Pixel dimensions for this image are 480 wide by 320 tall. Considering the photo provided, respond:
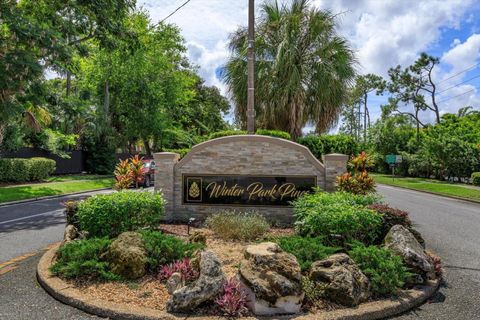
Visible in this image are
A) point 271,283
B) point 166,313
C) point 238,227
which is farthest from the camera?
point 238,227

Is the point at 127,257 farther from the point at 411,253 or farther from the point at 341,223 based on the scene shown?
the point at 411,253

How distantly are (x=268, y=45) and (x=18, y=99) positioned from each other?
9868mm

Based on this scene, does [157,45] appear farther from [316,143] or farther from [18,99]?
[316,143]

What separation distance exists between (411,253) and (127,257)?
3658 millimetres

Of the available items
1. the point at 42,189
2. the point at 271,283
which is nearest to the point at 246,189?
the point at 271,283

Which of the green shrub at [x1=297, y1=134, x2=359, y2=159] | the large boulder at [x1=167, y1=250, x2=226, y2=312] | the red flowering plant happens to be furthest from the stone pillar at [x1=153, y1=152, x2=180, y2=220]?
the large boulder at [x1=167, y1=250, x2=226, y2=312]

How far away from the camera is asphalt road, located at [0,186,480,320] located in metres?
4.02

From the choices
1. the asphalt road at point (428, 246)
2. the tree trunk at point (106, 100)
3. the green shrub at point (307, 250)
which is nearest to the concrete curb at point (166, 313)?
the asphalt road at point (428, 246)

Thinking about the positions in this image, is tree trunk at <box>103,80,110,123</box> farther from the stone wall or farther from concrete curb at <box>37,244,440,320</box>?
concrete curb at <box>37,244,440,320</box>

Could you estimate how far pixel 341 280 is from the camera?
161 inches

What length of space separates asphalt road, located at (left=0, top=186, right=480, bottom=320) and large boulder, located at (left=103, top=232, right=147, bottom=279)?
0.78 m

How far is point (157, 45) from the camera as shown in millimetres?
28922

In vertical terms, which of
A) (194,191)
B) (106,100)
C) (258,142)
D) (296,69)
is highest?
(106,100)

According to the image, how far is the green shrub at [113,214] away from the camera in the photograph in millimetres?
5961
